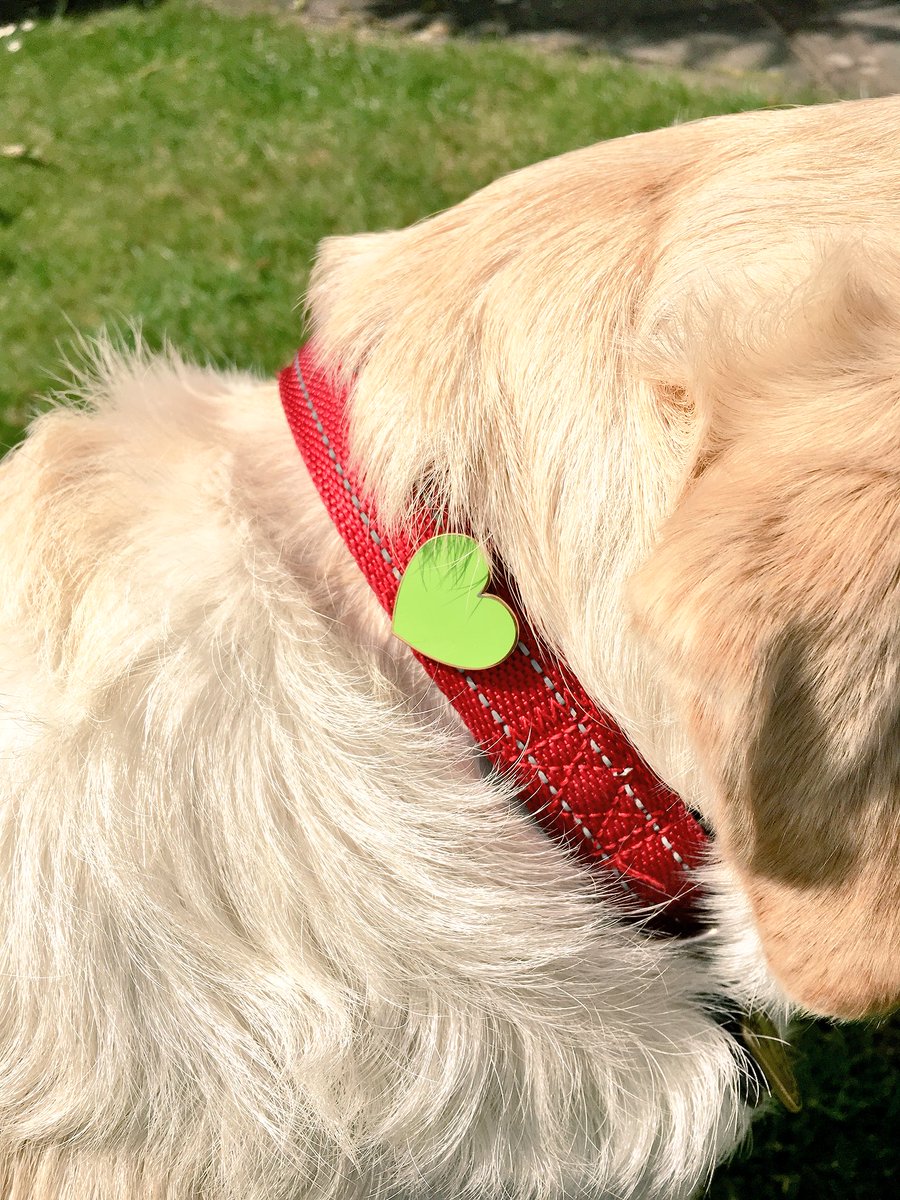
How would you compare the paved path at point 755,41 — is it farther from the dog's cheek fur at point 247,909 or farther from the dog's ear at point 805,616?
the dog's cheek fur at point 247,909

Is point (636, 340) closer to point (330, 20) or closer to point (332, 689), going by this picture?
point (332, 689)

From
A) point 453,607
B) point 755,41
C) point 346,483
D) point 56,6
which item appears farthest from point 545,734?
point 56,6

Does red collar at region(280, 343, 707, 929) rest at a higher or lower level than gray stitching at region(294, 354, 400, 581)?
lower

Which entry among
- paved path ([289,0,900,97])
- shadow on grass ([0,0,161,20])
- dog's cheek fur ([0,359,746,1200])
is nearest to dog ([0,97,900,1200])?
dog's cheek fur ([0,359,746,1200])

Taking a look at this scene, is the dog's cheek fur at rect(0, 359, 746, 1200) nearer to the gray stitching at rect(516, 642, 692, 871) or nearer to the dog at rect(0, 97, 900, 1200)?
the dog at rect(0, 97, 900, 1200)

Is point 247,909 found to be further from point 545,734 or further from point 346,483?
point 346,483

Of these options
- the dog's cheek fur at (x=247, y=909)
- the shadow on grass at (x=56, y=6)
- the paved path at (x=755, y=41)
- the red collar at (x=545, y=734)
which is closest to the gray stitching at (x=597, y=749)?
the red collar at (x=545, y=734)

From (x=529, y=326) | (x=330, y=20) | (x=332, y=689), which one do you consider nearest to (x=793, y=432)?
(x=529, y=326)
